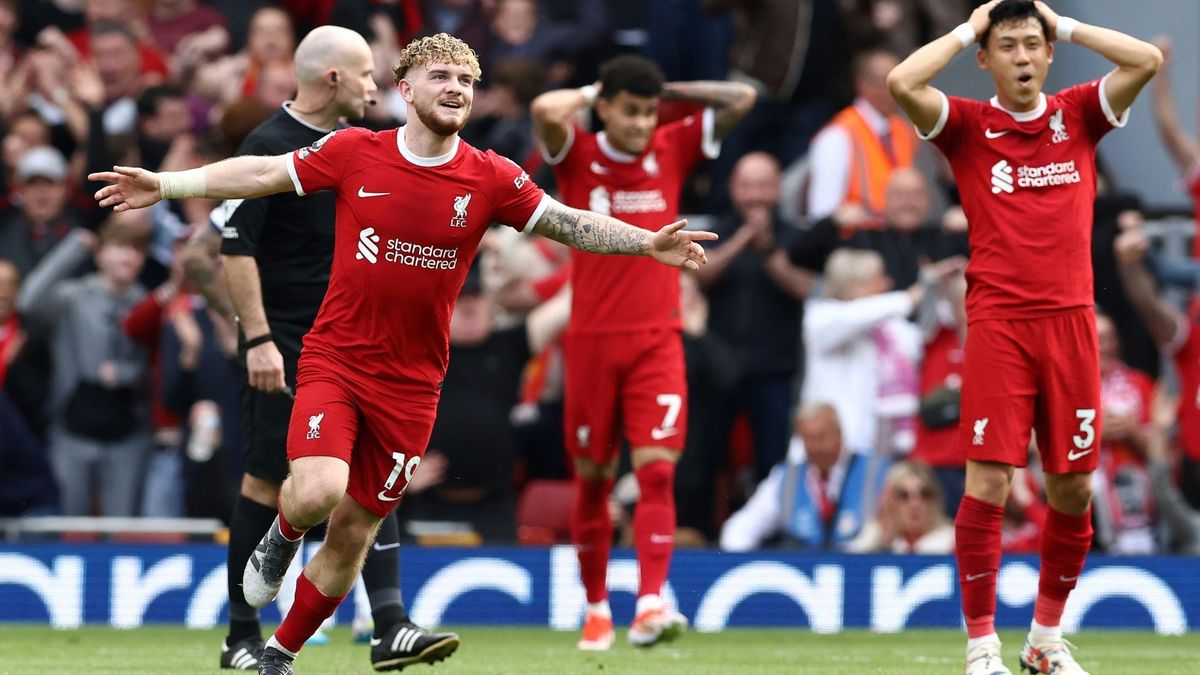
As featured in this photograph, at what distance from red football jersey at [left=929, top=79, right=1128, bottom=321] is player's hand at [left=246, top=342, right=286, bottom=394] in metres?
3.01

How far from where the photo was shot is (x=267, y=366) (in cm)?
862

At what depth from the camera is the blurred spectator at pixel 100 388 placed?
44.3ft

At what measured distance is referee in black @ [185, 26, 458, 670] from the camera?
8.77 m

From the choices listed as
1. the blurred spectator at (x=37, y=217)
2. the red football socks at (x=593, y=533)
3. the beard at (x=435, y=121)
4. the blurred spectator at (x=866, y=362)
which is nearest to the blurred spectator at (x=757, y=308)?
the blurred spectator at (x=866, y=362)

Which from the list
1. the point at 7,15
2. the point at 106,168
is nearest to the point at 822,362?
the point at 106,168

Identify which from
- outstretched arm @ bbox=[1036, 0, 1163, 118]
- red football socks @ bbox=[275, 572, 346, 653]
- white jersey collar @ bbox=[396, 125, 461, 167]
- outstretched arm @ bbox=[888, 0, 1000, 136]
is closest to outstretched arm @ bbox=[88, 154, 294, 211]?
white jersey collar @ bbox=[396, 125, 461, 167]

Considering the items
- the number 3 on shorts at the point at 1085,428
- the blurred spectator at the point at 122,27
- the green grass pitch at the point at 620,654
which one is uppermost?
the blurred spectator at the point at 122,27

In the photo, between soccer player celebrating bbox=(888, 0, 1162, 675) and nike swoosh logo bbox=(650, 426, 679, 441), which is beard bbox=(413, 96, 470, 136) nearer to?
soccer player celebrating bbox=(888, 0, 1162, 675)

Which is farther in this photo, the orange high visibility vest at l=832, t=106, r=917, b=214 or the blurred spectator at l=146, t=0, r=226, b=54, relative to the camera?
the blurred spectator at l=146, t=0, r=226, b=54

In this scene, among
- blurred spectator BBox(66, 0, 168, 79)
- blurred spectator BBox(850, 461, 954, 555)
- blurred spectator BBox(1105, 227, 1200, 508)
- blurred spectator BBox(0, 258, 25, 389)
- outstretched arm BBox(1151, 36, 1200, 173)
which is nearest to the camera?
blurred spectator BBox(850, 461, 954, 555)

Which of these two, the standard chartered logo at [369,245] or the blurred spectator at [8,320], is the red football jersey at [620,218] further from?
the blurred spectator at [8,320]

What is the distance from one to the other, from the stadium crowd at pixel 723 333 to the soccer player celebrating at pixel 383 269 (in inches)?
162

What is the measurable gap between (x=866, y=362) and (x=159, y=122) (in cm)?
564

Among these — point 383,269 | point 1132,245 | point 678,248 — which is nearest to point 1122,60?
point 678,248
